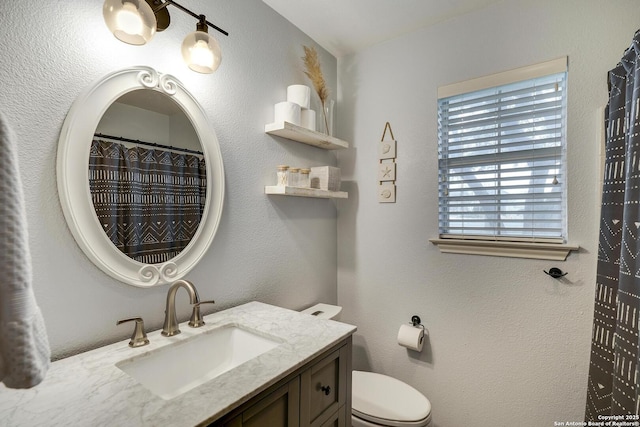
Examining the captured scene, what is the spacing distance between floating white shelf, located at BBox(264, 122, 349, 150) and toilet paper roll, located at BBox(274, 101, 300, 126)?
0.05 metres

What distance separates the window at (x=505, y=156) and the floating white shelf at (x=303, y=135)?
25.2 inches

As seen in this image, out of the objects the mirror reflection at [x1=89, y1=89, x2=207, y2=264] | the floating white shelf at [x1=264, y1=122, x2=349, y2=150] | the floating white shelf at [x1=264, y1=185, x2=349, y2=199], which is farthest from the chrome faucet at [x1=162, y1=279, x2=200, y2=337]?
the floating white shelf at [x1=264, y1=122, x2=349, y2=150]

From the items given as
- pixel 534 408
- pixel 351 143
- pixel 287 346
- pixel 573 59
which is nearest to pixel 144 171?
pixel 287 346

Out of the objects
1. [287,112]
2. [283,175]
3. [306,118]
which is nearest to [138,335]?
[283,175]

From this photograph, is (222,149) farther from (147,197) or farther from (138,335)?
(138,335)

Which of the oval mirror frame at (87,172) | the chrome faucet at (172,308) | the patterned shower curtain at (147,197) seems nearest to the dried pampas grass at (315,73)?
the oval mirror frame at (87,172)

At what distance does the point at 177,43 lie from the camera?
1.24 m

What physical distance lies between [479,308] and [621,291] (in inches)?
28.3

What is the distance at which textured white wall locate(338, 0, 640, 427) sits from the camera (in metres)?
1.40

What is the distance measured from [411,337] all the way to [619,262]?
3.34 ft

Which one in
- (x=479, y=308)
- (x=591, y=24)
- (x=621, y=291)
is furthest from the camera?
(x=479, y=308)

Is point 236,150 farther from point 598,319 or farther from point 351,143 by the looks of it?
point 598,319

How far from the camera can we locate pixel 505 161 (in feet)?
5.25

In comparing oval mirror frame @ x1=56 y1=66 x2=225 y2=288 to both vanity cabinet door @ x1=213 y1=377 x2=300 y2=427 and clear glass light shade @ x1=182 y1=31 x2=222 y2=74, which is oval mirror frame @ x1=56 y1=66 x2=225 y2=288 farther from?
vanity cabinet door @ x1=213 y1=377 x2=300 y2=427
